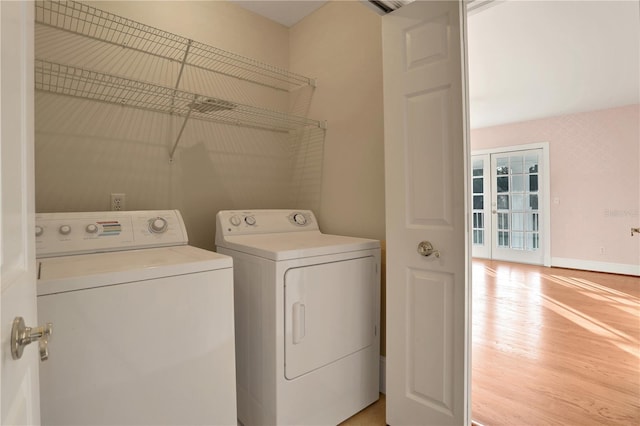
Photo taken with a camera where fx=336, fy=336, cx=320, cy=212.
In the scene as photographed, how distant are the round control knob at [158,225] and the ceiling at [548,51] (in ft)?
5.43

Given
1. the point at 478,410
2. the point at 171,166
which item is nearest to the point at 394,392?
the point at 478,410

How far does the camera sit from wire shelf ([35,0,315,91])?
5.66 feet

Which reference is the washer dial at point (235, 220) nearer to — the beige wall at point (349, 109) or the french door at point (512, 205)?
the beige wall at point (349, 109)

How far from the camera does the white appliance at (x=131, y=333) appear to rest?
103cm

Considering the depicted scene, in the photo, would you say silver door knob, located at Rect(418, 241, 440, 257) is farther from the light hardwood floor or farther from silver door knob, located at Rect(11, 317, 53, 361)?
silver door knob, located at Rect(11, 317, 53, 361)

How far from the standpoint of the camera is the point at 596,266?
520 cm

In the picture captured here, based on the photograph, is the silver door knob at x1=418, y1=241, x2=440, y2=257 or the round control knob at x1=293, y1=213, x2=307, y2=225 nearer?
the silver door knob at x1=418, y1=241, x2=440, y2=257

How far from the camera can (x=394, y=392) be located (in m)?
1.61

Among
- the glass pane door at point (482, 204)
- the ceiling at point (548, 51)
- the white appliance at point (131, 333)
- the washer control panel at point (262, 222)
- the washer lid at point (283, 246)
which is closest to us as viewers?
the white appliance at point (131, 333)

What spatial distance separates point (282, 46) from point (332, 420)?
2.56 metres

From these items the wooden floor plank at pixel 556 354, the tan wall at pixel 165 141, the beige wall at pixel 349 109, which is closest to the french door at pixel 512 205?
the wooden floor plank at pixel 556 354

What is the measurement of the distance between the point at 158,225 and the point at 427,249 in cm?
134

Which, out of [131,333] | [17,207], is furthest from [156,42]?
[17,207]

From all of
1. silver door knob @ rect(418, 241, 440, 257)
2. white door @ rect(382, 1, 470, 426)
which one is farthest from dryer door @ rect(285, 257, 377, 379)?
silver door knob @ rect(418, 241, 440, 257)
